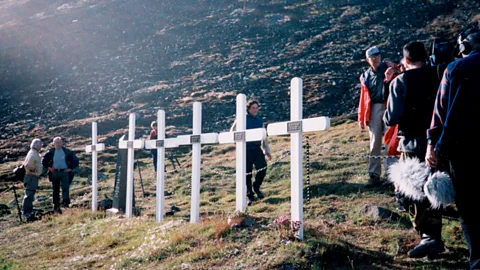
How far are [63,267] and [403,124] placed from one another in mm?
4965

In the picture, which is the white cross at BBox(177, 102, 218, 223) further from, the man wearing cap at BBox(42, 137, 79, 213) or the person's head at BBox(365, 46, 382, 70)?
the man wearing cap at BBox(42, 137, 79, 213)

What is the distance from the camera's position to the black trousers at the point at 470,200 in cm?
367

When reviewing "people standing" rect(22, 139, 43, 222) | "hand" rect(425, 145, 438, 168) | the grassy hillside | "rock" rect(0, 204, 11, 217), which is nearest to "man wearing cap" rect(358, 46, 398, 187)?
the grassy hillside

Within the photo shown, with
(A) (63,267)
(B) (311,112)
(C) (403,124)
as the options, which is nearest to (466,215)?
(C) (403,124)

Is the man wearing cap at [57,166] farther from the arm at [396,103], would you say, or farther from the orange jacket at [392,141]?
the arm at [396,103]

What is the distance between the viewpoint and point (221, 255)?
17.3 feet

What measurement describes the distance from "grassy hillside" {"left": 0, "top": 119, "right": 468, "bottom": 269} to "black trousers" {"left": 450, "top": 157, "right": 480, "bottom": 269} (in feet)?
3.05

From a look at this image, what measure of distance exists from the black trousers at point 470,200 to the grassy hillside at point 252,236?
3.05 ft

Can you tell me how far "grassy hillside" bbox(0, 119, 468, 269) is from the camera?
488 cm

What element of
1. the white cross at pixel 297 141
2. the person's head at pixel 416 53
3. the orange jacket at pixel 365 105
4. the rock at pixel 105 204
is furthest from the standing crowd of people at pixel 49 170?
the person's head at pixel 416 53

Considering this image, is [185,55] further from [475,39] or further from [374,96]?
[475,39]

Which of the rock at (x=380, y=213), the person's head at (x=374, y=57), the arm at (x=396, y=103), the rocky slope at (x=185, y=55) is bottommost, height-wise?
the rock at (x=380, y=213)

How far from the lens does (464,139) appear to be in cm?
371

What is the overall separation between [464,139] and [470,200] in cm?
48
